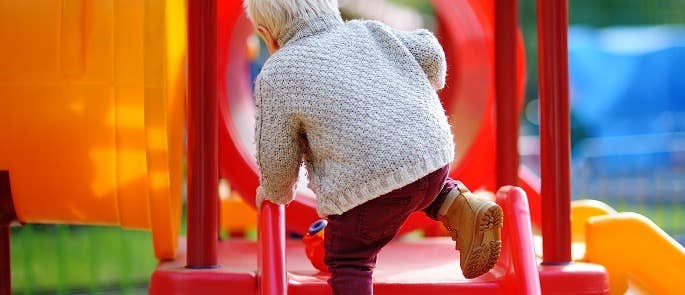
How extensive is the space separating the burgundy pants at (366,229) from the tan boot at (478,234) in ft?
0.25

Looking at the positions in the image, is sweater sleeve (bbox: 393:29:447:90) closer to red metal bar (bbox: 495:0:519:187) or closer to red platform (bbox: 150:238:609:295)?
red platform (bbox: 150:238:609:295)

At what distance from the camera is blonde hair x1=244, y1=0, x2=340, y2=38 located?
220cm

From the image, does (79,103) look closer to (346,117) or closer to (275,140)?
(275,140)

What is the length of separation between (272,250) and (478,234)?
1.61 feet

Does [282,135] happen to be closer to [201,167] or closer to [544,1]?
[201,167]

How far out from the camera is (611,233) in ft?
9.89

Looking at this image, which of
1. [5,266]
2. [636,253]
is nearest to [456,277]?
[636,253]

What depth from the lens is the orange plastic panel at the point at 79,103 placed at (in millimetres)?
2838

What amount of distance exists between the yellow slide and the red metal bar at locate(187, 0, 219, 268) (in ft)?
3.66

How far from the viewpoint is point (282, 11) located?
2.20 metres

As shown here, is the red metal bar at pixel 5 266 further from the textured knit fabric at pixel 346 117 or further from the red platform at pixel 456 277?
the textured knit fabric at pixel 346 117

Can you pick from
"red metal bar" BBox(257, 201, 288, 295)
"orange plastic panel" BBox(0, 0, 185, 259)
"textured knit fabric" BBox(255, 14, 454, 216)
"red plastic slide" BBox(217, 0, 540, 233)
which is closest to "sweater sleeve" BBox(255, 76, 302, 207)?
"textured knit fabric" BBox(255, 14, 454, 216)

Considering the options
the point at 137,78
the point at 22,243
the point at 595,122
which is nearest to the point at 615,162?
the point at 595,122

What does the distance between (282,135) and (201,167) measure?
0.59m
